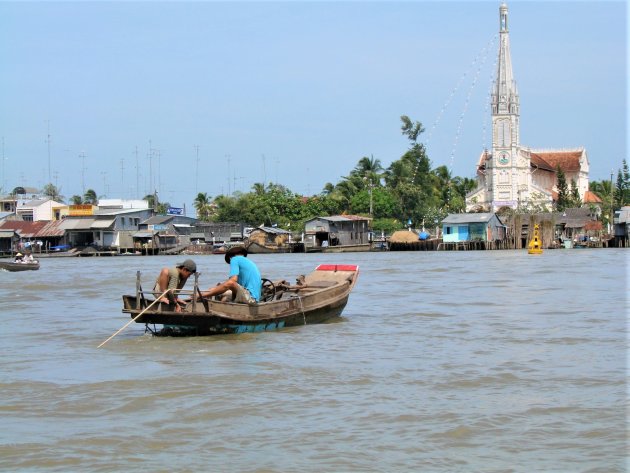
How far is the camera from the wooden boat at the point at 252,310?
11.3 meters

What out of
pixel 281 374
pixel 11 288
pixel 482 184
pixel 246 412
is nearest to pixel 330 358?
pixel 281 374

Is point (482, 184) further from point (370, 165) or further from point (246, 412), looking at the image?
point (246, 412)

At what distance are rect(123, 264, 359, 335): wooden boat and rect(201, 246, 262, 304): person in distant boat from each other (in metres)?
0.15

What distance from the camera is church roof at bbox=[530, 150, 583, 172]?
77894mm

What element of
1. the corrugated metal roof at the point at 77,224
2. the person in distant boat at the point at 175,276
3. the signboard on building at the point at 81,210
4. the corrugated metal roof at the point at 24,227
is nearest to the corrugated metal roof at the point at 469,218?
the corrugated metal roof at the point at 77,224

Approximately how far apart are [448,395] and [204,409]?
2.34 m

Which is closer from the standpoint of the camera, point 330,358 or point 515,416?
point 515,416

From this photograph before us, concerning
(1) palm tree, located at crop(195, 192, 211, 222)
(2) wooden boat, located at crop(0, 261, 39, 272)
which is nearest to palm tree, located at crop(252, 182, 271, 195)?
(1) palm tree, located at crop(195, 192, 211, 222)

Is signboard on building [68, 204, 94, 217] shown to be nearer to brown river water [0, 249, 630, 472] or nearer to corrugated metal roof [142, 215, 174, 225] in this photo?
corrugated metal roof [142, 215, 174, 225]

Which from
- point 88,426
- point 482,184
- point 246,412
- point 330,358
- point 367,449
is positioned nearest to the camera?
point 367,449

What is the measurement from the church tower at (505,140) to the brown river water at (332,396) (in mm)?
60121

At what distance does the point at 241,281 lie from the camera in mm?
11992

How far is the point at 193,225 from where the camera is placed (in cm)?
6469

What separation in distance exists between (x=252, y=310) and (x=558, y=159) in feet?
241
